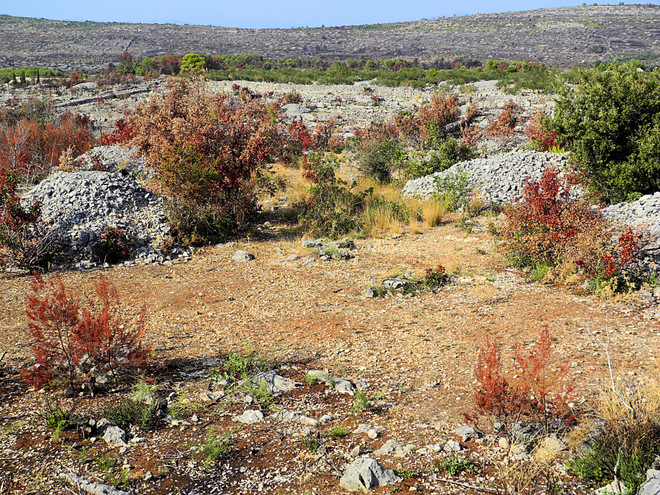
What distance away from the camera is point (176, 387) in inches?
181

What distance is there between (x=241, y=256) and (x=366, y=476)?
556 cm

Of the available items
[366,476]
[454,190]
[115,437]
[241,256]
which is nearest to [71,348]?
[115,437]

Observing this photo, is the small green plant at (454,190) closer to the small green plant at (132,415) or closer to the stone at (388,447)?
the stone at (388,447)

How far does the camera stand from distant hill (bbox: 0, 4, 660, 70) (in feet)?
182

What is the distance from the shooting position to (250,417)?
406 cm

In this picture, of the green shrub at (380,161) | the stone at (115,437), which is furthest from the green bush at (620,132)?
the stone at (115,437)

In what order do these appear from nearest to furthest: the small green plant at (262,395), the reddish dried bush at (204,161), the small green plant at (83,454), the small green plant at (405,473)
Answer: the small green plant at (405,473) < the small green plant at (83,454) < the small green plant at (262,395) < the reddish dried bush at (204,161)

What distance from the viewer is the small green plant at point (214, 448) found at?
3.49 m

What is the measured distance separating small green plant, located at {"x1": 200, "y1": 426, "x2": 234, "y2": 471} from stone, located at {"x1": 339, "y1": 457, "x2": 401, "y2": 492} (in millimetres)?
896

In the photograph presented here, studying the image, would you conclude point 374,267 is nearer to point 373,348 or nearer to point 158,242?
point 373,348

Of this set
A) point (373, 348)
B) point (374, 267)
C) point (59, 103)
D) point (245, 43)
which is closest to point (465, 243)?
point (374, 267)

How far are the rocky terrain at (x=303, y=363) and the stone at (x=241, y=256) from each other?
0.15 ft

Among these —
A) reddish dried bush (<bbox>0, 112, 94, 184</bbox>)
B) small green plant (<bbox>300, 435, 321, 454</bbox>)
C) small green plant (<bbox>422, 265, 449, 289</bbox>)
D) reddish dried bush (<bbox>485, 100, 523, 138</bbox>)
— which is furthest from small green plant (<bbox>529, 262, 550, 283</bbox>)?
reddish dried bush (<bbox>0, 112, 94, 184</bbox>)

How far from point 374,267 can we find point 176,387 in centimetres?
401
